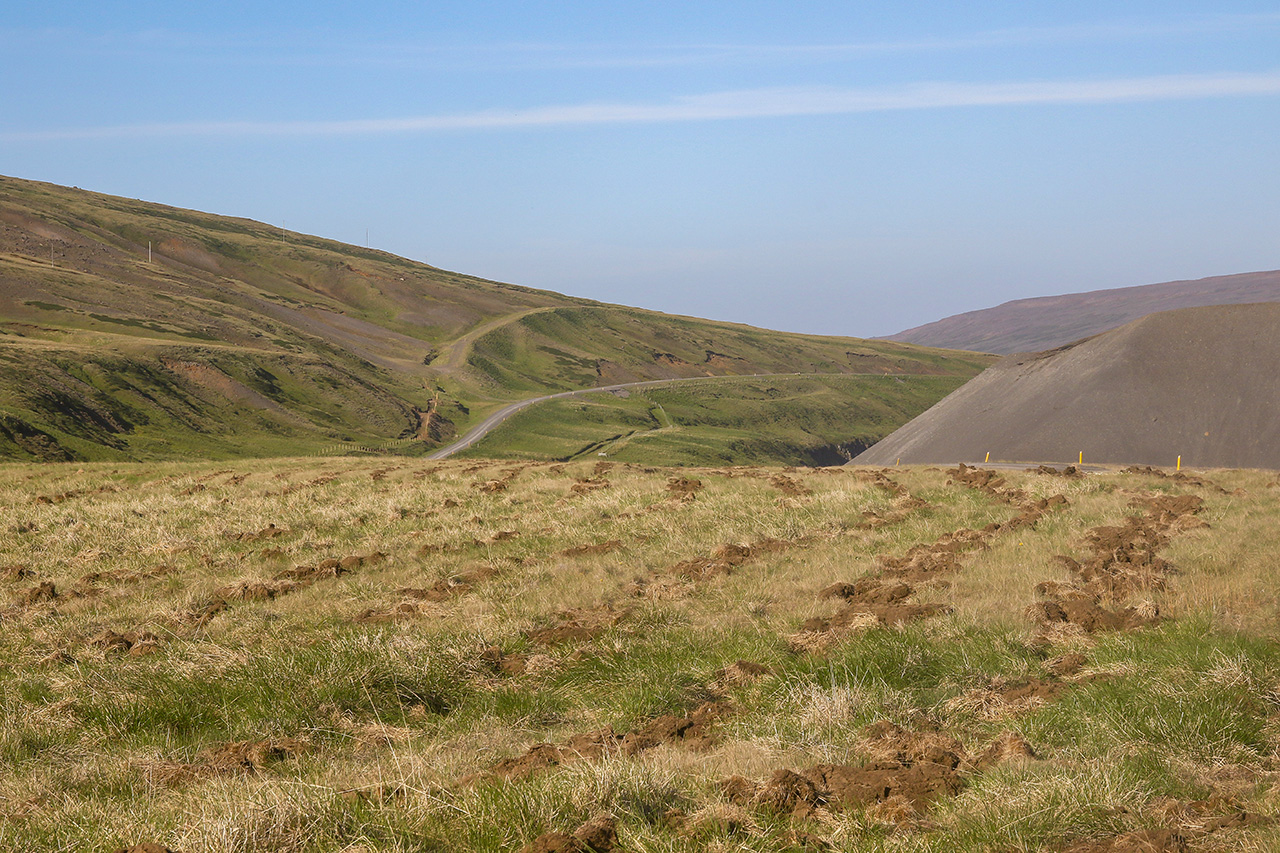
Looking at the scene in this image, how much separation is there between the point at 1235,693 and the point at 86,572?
15.1 metres

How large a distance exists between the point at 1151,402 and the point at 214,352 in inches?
3873

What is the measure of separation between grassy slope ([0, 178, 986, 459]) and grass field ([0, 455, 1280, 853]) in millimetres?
64035

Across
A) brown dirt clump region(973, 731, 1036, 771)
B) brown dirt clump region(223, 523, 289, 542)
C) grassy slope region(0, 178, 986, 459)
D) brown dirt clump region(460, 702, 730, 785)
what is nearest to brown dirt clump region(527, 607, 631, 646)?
brown dirt clump region(460, 702, 730, 785)

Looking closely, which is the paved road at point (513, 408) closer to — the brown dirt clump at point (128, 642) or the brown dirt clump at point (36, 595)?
the brown dirt clump at point (36, 595)

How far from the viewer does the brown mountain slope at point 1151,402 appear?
37125 millimetres

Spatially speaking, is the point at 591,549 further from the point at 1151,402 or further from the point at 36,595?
the point at 1151,402

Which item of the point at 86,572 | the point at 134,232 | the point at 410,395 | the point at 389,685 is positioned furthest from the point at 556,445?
the point at 134,232

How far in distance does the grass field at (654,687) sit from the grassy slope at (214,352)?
6404cm

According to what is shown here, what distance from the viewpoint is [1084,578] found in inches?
417

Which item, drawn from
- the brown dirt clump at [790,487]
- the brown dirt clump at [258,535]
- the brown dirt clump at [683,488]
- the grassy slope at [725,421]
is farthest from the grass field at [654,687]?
the grassy slope at [725,421]

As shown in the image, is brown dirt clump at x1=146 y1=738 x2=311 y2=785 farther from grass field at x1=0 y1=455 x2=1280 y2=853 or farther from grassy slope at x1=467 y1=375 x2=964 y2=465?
grassy slope at x1=467 y1=375 x2=964 y2=465

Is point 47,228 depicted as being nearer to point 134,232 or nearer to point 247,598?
point 134,232

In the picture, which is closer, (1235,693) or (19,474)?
(1235,693)

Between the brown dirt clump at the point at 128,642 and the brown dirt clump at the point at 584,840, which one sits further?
the brown dirt clump at the point at 128,642
